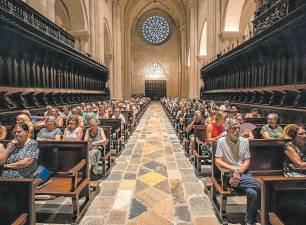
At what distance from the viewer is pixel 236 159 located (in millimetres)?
3521

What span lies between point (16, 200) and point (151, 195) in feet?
7.44

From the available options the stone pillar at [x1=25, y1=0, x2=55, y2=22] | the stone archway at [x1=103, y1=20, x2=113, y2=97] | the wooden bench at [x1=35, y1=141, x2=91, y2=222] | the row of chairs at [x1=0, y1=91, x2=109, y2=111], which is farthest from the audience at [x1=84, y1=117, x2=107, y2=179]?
the stone archway at [x1=103, y1=20, x2=113, y2=97]

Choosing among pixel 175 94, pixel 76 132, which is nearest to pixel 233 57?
pixel 76 132

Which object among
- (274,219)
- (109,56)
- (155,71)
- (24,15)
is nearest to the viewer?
(274,219)

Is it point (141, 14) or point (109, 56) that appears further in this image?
point (141, 14)

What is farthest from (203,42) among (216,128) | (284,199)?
(284,199)

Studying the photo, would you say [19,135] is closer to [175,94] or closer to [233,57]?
[233,57]

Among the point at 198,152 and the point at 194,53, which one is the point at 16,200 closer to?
the point at 198,152

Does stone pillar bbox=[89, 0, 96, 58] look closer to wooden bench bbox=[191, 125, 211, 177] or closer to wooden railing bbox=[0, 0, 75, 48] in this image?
wooden railing bbox=[0, 0, 75, 48]

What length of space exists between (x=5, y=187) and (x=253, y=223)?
2840mm

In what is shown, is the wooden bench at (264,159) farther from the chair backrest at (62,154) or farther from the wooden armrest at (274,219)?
the chair backrest at (62,154)

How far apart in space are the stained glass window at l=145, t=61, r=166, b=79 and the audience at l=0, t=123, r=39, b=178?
1648 inches

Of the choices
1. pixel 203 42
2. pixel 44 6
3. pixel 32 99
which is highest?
pixel 203 42

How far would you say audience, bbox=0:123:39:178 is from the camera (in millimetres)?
3344
